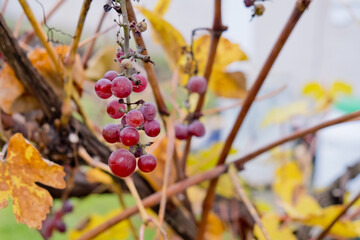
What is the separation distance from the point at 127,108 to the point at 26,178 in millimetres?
76

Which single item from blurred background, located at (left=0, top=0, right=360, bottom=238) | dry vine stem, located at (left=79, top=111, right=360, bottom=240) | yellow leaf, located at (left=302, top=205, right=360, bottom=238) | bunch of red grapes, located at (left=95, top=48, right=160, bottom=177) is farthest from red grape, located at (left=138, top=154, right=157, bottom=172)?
blurred background, located at (left=0, top=0, right=360, bottom=238)

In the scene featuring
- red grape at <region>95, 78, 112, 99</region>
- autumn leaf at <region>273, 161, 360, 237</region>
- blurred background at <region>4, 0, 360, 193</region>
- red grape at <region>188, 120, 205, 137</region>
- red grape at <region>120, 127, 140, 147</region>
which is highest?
red grape at <region>95, 78, 112, 99</region>

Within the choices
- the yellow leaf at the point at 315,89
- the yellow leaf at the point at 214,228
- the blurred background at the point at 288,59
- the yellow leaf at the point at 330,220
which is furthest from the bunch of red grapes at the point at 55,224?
the blurred background at the point at 288,59

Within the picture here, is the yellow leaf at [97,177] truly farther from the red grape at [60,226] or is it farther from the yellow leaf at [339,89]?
the yellow leaf at [339,89]

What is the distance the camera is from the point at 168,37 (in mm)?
299

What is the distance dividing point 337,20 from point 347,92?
59.7 inches

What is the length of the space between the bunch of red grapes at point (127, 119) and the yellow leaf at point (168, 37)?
0.13m

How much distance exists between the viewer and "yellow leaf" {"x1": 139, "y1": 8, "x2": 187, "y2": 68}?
28 cm

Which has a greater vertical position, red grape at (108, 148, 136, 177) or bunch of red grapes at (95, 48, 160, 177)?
bunch of red grapes at (95, 48, 160, 177)

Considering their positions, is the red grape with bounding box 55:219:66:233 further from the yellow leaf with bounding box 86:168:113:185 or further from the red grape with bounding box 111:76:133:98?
the red grape with bounding box 111:76:133:98

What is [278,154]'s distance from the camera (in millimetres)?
777

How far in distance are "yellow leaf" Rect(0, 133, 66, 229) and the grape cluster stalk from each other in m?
0.05

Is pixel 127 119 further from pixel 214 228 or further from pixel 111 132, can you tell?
pixel 214 228

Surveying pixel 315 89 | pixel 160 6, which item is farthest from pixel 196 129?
pixel 315 89
